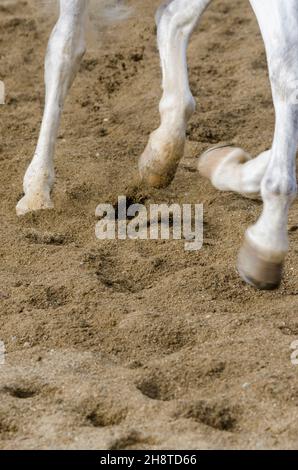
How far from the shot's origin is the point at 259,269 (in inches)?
160

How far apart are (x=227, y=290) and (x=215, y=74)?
10.3 ft

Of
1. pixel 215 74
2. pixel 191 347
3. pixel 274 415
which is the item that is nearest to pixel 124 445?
pixel 274 415

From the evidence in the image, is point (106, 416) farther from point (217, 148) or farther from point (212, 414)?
point (217, 148)

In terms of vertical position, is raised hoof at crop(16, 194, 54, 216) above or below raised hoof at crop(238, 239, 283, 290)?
below

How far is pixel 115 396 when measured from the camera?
3.64m

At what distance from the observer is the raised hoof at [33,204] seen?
5.50 meters

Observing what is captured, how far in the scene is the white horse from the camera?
4.10 metres

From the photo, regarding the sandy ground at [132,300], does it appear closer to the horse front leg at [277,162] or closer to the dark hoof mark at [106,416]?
the dark hoof mark at [106,416]

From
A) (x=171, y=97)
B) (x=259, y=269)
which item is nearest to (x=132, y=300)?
(x=259, y=269)

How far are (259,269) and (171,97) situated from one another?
4.49 feet

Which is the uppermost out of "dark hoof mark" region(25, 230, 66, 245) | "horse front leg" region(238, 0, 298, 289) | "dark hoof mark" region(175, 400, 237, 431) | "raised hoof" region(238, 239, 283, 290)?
"horse front leg" region(238, 0, 298, 289)

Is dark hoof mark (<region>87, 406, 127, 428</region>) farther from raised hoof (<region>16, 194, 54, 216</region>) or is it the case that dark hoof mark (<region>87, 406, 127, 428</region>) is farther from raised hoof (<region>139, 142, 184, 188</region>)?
raised hoof (<region>16, 194, 54, 216</region>)

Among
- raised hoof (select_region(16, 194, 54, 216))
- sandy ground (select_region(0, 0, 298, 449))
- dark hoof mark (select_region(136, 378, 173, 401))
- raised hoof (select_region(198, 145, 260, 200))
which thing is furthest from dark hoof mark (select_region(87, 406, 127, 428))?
raised hoof (select_region(16, 194, 54, 216))

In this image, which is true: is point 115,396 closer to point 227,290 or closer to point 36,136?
Answer: point 227,290
